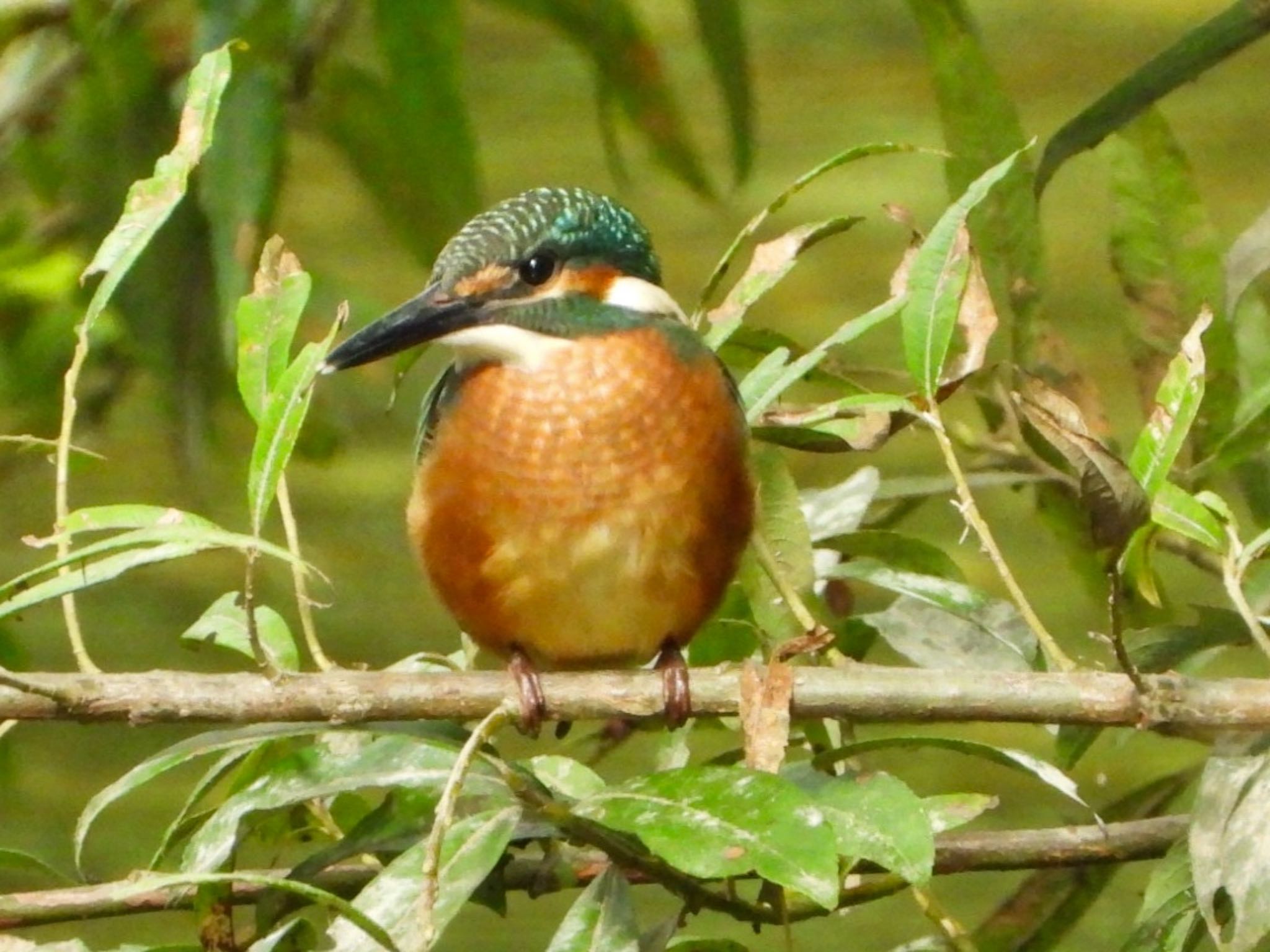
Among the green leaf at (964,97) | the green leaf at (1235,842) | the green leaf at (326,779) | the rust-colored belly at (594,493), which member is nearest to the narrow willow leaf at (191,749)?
the green leaf at (326,779)

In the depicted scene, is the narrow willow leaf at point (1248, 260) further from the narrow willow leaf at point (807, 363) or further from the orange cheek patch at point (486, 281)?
the orange cheek patch at point (486, 281)

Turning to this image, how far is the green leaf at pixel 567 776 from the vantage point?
0.91 meters

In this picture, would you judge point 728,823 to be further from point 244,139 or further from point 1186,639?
point 244,139

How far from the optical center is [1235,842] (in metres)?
0.70

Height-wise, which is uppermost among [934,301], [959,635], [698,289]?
[934,301]

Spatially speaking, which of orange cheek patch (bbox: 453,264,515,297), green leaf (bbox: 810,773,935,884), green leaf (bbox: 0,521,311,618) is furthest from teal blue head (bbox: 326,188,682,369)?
green leaf (bbox: 810,773,935,884)

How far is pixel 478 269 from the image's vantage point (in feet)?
3.07

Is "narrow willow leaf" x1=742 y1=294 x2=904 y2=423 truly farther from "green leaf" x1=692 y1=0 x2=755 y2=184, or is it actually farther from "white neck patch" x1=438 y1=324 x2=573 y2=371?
"green leaf" x1=692 y1=0 x2=755 y2=184

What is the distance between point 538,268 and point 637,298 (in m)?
0.08

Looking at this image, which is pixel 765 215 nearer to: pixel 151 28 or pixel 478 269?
pixel 478 269

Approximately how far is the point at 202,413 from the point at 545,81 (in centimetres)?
112

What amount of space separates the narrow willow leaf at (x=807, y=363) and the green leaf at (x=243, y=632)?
249mm

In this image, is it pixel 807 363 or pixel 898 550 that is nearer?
pixel 807 363

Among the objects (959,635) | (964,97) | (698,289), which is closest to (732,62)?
(964,97)
